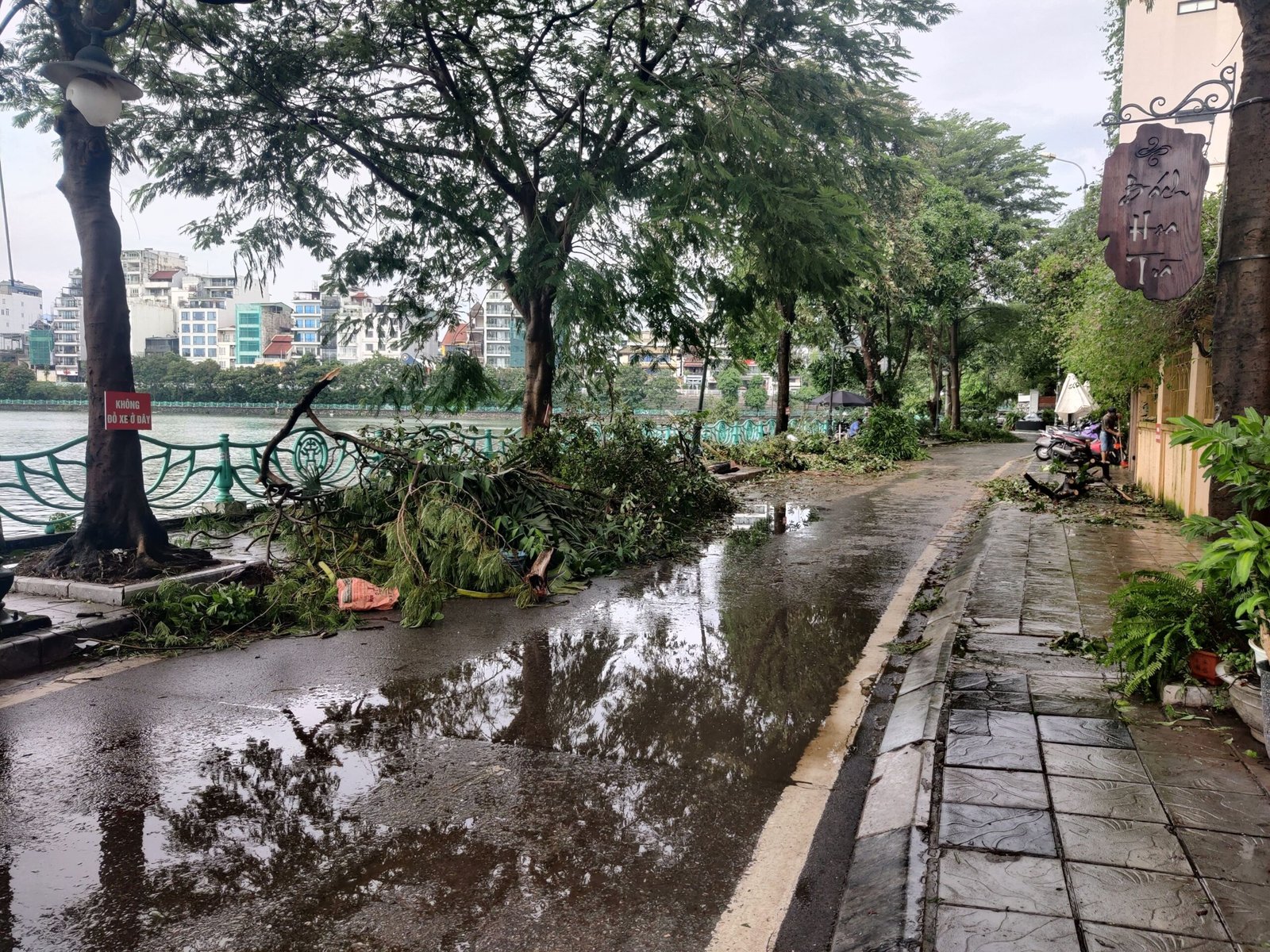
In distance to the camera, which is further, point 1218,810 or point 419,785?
point 419,785

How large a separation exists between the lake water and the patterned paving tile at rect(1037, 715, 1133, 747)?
→ 7.09 m

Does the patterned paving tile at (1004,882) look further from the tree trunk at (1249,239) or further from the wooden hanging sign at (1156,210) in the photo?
the wooden hanging sign at (1156,210)

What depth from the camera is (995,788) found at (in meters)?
3.71

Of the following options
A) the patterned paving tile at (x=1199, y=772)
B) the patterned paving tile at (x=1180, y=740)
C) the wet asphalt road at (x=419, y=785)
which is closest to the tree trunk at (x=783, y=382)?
the wet asphalt road at (x=419, y=785)

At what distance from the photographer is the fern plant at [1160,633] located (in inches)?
186

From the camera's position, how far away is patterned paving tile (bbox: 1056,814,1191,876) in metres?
3.05

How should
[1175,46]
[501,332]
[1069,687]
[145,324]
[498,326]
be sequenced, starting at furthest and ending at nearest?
[1175,46]
[501,332]
[498,326]
[145,324]
[1069,687]

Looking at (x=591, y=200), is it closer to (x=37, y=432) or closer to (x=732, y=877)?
(x=37, y=432)

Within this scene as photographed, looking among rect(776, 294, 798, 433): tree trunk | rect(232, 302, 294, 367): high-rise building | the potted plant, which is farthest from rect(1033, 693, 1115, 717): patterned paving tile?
rect(232, 302, 294, 367): high-rise building

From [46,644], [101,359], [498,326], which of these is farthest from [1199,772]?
[498,326]

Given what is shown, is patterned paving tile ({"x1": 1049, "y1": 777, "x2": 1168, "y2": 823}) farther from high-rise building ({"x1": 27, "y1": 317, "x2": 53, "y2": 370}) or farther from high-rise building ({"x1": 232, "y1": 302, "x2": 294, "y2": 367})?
high-rise building ({"x1": 232, "y1": 302, "x2": 294, "y2": 367})

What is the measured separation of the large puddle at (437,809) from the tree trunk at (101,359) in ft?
11.2

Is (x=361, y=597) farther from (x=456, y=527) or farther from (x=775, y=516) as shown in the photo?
(x=775, y=516)

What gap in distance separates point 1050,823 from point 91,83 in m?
8.02
